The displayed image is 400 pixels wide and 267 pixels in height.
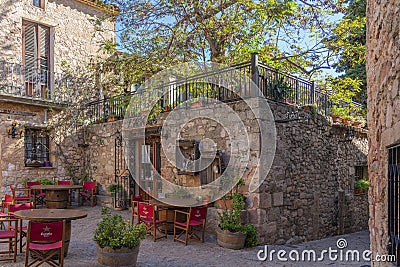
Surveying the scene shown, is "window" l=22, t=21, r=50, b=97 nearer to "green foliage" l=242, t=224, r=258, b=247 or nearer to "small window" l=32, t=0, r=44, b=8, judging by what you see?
"small window" l=32, t=0, r=44, b=8

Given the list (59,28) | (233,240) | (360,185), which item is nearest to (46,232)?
(233,240)

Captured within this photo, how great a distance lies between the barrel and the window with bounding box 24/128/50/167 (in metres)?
2.30

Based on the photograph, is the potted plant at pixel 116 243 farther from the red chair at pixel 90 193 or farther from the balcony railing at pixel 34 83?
the balcony railing at pixel 34 83

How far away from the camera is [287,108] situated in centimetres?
762

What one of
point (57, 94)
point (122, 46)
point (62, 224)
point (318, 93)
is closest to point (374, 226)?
point (62, 224)

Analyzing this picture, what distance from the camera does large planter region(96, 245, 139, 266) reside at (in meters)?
4.84

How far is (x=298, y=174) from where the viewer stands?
7.83 metres

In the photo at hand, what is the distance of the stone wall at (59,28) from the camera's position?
34.0 ft

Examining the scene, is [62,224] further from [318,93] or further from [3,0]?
[3,0]

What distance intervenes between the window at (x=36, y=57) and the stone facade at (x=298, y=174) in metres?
2.31

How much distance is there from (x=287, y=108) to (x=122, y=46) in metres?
4.47

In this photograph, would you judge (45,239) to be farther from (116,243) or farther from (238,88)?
(238,88)

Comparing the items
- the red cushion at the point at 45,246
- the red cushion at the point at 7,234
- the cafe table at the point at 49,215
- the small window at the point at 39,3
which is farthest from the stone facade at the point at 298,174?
the small window at the point at 39,3
